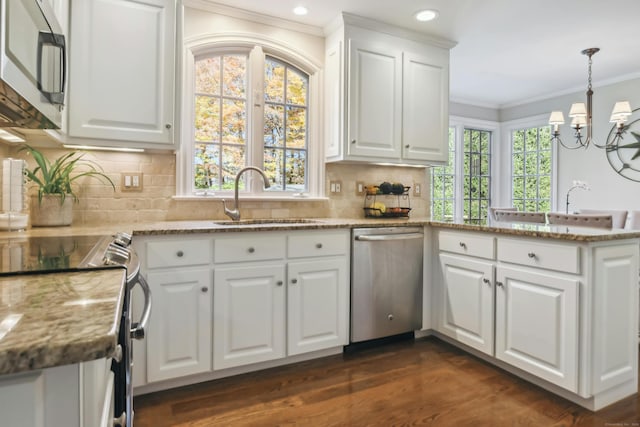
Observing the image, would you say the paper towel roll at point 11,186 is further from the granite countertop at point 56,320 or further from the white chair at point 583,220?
the white chair at point 583,220

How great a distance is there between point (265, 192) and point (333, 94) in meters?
0.95

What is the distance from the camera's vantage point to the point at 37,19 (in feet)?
3.92

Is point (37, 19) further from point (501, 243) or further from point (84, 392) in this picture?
point (501, 243)

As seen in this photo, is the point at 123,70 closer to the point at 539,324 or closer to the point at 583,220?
the point at 539,324

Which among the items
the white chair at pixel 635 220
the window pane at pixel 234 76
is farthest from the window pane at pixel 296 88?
the white chair at pixel 635 220

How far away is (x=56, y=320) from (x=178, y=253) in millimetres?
1557

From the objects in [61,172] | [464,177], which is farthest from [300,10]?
[464,177]

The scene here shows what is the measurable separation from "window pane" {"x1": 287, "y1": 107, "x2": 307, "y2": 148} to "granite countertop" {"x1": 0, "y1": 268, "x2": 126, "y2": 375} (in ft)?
8.14

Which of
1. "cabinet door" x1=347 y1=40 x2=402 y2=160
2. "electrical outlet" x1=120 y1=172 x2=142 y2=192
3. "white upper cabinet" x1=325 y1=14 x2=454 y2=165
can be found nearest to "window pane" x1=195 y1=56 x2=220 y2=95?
"electrical outlet" x1=120 y1=172 x2=142 y2=192

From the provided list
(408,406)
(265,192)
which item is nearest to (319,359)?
(408,406)

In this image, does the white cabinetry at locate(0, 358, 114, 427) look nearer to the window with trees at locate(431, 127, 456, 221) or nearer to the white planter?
the white planter

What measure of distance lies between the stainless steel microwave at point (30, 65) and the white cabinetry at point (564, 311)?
7.52ft

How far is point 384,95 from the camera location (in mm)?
3127

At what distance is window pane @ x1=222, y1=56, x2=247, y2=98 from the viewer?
295 cm
